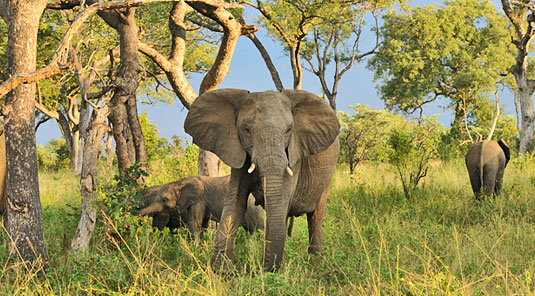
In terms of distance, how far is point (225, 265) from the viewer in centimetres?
516

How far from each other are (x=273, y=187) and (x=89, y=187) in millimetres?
2772

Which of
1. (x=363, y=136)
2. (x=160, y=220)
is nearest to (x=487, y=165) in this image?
(x=160, y=220)

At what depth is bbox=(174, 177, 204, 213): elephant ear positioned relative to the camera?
8.10 meters

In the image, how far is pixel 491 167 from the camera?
31.9ft

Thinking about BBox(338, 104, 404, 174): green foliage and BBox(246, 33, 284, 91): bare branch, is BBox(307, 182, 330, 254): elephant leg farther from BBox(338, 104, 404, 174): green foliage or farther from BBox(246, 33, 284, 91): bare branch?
BBox(246, 33, 284, 91): bare branch

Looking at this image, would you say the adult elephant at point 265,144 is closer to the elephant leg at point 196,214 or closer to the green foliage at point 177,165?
the elephant leg at point 196,214

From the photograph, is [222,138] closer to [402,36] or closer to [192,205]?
[192,205]

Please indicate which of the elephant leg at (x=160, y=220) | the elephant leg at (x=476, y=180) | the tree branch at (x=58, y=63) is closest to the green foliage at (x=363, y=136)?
the elephant leg at (x=476, y=180)

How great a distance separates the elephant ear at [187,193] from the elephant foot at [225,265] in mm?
2977

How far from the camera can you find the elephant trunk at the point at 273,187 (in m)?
4.70

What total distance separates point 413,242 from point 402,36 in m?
25.5

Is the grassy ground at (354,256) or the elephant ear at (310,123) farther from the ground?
the elephant ear at (310,123)

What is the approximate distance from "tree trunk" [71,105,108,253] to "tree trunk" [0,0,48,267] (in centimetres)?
45

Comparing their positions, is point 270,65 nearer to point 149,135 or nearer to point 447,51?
point 149,135
